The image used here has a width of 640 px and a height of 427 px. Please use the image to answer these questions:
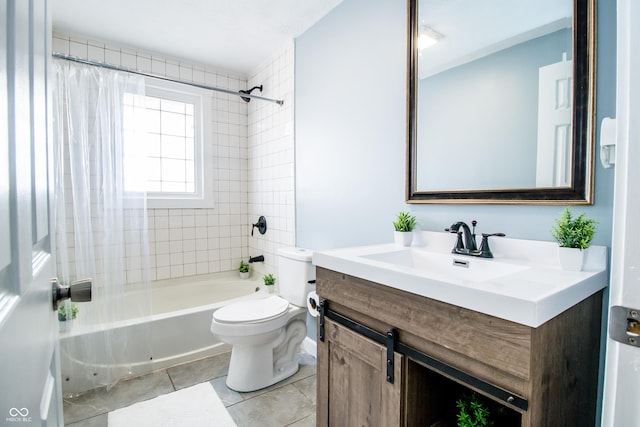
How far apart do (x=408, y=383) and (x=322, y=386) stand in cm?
43

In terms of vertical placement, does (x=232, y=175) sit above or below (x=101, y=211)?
above

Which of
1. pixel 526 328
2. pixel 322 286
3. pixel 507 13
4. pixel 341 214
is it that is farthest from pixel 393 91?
pixel 526 328

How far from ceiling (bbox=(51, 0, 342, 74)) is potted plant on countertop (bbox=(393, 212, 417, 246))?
4.84 ft

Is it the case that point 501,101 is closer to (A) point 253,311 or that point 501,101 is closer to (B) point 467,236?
(B) point 467,236

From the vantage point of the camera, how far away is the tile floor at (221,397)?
162cm

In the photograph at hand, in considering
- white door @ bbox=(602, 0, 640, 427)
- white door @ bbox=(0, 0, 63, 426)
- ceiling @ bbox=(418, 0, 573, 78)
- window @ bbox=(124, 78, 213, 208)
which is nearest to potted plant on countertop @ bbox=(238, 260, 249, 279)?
window @ bbox=(124, 78, 213, 208)

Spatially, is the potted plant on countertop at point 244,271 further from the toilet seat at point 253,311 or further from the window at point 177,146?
the toilet seat at point 253,311

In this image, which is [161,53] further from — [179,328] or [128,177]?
[179,328]

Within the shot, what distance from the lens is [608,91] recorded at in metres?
0.96

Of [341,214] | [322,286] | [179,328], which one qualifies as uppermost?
[341,214]

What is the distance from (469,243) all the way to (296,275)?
1.19 m

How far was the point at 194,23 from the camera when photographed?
2236 mm

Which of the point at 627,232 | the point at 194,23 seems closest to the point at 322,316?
the point at 627,232

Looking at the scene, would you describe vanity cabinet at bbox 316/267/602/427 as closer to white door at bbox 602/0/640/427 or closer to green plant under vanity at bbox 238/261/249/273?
white door at bbox 602/0/640/427
